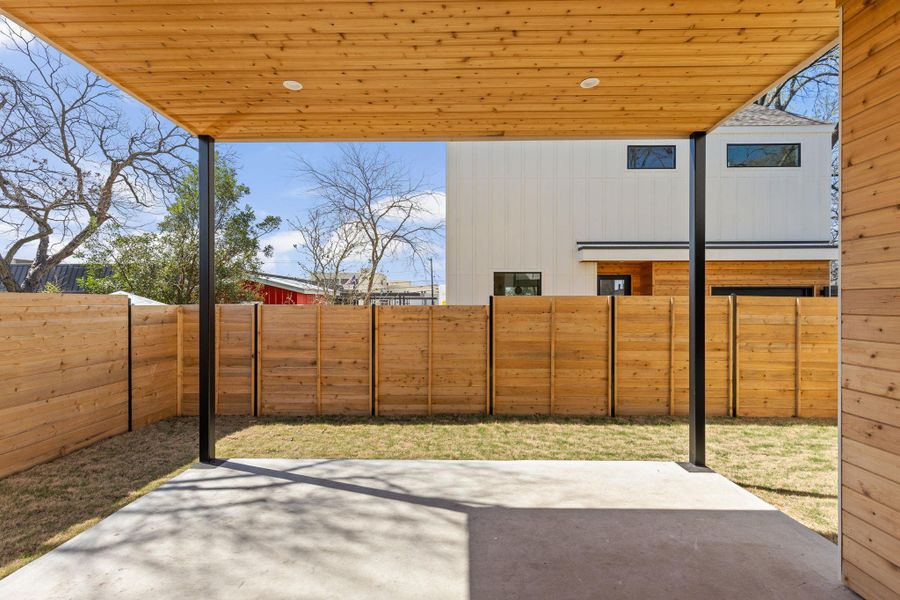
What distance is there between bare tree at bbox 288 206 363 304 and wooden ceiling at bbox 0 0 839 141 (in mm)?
8805

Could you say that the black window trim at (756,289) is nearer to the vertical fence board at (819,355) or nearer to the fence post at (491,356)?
the vertical fence board at (819,355)

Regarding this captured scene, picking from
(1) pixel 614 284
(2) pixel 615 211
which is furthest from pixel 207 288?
(1) pixel 614 284

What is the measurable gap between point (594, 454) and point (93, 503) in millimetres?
4405

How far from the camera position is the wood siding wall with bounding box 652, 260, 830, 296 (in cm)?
899

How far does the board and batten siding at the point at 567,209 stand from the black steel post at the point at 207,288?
17.8 feet

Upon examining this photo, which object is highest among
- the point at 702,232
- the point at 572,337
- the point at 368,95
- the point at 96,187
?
the point at 96,187

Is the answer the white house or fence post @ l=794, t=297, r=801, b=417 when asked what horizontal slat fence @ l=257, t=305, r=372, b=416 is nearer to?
the white house

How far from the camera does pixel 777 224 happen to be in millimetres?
9188

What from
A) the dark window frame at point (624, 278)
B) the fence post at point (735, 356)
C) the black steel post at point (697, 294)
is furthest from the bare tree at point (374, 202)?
the black steel post at point (697, 294)

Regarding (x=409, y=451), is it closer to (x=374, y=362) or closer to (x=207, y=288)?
(x=374, y=362)

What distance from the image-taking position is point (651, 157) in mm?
9195

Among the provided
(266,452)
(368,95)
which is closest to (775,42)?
(368,95)

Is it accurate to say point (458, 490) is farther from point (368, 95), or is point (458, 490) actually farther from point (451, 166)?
point (451, 166)

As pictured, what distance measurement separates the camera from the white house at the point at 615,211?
356 inches
